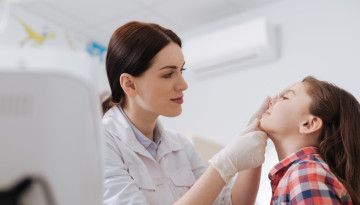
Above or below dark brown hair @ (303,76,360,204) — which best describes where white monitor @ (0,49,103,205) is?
above

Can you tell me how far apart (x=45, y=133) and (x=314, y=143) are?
1143 mm

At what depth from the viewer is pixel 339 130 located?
4.67ft

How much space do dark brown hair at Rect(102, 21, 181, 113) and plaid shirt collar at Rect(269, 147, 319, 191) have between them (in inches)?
24.2

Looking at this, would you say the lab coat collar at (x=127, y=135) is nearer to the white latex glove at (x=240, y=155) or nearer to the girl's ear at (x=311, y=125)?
the white latex glove at (x=240, y=155)

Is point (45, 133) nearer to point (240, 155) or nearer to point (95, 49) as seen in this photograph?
point (240, 155)

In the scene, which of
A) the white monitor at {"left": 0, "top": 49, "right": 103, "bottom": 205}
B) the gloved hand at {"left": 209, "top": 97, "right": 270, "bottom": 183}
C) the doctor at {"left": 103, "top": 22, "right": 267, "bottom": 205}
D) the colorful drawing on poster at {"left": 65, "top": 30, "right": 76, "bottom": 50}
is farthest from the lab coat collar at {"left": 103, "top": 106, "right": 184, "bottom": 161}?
the colorful drawing on poster at {"left": 65, "top": 30, "right": 76, "bottom": 50}

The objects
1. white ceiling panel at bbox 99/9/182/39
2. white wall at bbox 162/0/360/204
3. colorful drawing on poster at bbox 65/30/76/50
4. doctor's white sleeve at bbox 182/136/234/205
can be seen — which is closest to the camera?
doctor's white sleeve at bbox 182/136/234/205

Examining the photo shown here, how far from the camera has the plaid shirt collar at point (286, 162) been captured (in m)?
1.40

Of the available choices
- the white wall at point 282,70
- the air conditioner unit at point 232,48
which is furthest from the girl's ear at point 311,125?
the air conditioner unit at point 232,48

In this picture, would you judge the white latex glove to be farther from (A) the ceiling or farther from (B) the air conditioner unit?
(A) the ceiling

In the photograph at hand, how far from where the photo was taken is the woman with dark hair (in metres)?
1.21

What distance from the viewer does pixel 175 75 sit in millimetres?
1587

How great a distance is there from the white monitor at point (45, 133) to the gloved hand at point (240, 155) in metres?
0.70

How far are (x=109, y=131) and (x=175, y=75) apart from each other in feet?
1.14
